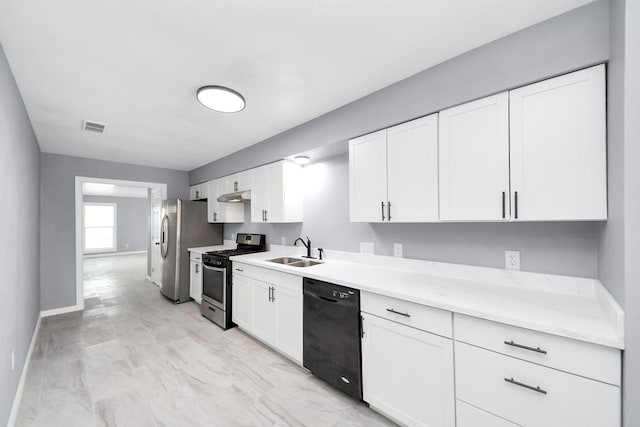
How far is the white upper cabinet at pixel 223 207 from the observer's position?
4.30m

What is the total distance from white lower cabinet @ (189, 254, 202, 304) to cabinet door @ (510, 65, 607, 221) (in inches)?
167

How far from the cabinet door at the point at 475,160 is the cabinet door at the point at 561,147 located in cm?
6

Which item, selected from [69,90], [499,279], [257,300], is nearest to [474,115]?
[499,279]

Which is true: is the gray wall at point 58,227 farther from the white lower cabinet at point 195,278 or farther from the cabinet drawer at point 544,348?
the cabinet drawer at point 544,348

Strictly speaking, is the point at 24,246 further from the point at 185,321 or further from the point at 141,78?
the point at 141,78

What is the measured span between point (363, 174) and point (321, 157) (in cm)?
95

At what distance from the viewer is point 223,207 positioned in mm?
4367

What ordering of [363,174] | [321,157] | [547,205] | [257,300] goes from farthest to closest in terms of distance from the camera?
Result: [321,157] → [257,300] → [363,174] → [547,205]

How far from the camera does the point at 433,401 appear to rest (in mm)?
1504

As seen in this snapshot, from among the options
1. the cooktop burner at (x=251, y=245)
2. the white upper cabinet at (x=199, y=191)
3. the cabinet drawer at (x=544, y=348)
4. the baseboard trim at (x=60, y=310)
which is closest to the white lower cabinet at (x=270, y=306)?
the cooktop burner at (x=251, y=245)

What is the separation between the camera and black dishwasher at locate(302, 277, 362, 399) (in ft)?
6.23

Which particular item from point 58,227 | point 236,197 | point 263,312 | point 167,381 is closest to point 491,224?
point 263,312

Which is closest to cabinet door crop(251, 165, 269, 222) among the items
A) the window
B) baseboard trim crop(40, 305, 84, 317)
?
baseboard trim crop(40, 305, 84, 317)

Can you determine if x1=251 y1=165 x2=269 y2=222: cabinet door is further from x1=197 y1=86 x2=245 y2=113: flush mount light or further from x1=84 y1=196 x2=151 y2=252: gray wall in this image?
x1=84 y1=196 x2=151 y2=252: gray wall
